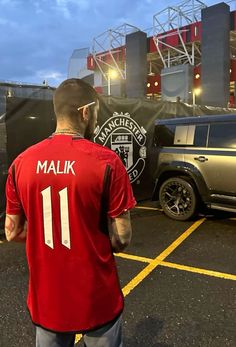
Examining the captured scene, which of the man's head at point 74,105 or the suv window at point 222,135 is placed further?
the suv window at point 222,135

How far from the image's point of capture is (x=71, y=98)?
164cm

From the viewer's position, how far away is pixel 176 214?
6.44 metres

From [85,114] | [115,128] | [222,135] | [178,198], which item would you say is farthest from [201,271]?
[115,128]

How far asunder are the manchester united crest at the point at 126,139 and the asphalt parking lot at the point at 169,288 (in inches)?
82.8

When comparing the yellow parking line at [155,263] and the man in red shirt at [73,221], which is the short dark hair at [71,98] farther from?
the yellow parking line at [155,263]

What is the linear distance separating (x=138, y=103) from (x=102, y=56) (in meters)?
28.4

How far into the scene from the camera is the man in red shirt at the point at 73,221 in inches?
60.4

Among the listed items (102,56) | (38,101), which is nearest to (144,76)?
(102,56)

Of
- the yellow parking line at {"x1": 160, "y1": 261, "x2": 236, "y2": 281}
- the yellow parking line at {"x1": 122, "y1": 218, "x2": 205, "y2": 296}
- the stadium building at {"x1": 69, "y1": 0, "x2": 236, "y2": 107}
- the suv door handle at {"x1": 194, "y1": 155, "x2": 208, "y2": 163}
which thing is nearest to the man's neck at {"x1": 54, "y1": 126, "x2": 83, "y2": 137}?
the yellow parking line at {"x1": 122, "y1": 218, "x2": 205, "y2": 296}

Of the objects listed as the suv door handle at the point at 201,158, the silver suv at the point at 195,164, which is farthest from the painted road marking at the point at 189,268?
the suv door handle at the point at 201,158

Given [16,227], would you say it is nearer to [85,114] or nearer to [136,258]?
[85,114]

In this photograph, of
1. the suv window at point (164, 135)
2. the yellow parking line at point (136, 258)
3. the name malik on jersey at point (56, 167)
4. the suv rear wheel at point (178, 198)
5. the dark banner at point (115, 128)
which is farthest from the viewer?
the suv window at point (164, 135)

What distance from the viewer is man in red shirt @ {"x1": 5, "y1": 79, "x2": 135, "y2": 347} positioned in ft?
5.04

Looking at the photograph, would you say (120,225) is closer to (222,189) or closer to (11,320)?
(11,320)
